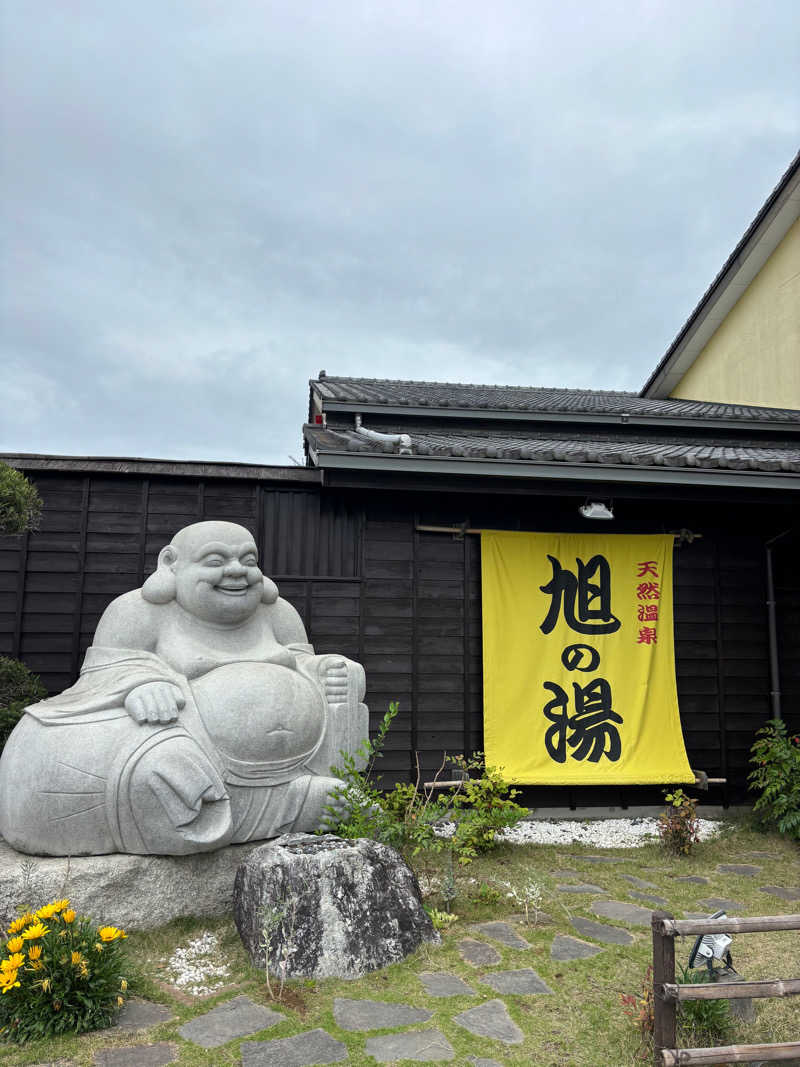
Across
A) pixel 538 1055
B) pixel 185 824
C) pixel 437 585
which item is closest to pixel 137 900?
pixel 185 824

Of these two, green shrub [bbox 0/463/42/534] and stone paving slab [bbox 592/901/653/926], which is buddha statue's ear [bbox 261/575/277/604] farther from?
stone paving slab [bbox 592/901/653/926]

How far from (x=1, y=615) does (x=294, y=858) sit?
13.8ft

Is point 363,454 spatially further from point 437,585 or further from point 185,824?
point 185,824

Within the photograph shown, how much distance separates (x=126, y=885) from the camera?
14.0 ft

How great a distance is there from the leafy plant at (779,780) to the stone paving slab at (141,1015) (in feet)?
17.6

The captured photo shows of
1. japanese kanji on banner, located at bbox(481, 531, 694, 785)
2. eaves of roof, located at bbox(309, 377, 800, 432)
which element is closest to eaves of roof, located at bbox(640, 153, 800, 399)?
eaves of roof, located at bbox(309, 377, 800, 432)

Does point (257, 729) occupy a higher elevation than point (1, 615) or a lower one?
lower

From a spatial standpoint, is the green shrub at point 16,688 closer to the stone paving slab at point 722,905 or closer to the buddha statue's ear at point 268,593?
the buddha statue's ear at point 268,593

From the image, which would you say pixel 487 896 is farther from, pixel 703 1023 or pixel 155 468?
pixel 155 468

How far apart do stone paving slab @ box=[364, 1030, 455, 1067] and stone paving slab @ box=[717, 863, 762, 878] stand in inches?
140

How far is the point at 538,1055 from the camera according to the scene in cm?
313

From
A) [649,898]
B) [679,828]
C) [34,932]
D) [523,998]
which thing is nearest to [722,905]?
[649,898]

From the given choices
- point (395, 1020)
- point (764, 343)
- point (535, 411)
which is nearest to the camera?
point (395, 1020)

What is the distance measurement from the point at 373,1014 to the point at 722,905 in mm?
2858
